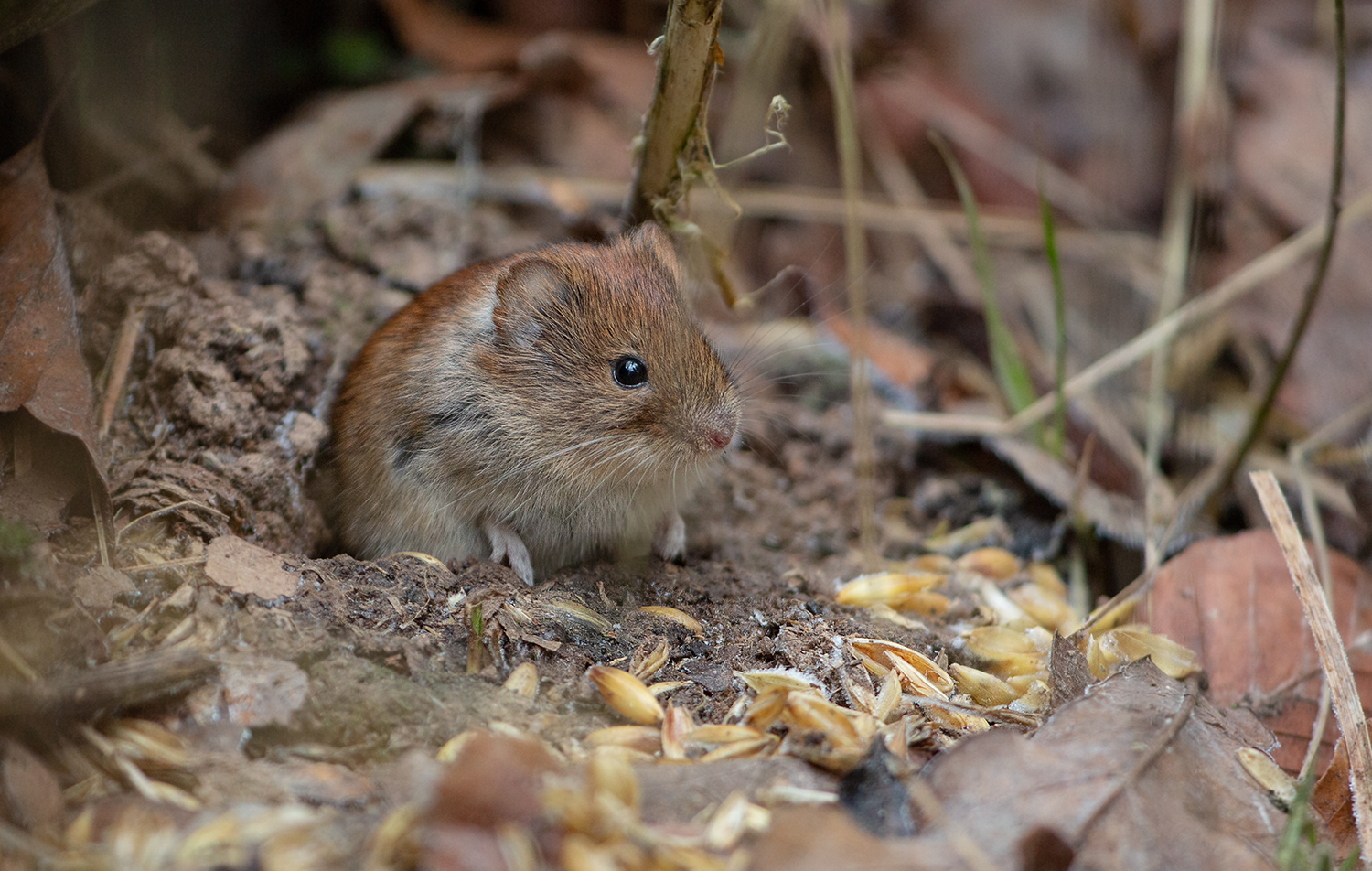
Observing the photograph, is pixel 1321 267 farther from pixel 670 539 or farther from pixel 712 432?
pixel 670 539

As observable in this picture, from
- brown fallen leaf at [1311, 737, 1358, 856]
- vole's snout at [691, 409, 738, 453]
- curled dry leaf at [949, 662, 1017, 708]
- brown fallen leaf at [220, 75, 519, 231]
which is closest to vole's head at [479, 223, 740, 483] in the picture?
vole's snout at [691, 409, 738, 453]

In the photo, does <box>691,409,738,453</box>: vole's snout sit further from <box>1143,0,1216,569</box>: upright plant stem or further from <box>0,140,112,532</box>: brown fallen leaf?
<box>1143,0,1216,569</box>: upright plant stem

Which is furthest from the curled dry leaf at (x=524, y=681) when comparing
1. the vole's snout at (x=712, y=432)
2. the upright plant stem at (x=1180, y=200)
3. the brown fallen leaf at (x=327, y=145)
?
the upright plant stem at (x=1180, y=200)

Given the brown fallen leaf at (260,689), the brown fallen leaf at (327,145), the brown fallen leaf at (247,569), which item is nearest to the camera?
the brown fallen leaf at (260,689)

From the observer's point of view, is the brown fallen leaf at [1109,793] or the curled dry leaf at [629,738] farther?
the curled dry leaf at [629,738]

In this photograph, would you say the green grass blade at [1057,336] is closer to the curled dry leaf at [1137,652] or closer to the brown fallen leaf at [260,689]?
the curled dry leaf at [1137,652]

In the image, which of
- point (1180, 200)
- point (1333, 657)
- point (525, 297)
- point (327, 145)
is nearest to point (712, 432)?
point (525, 297)
